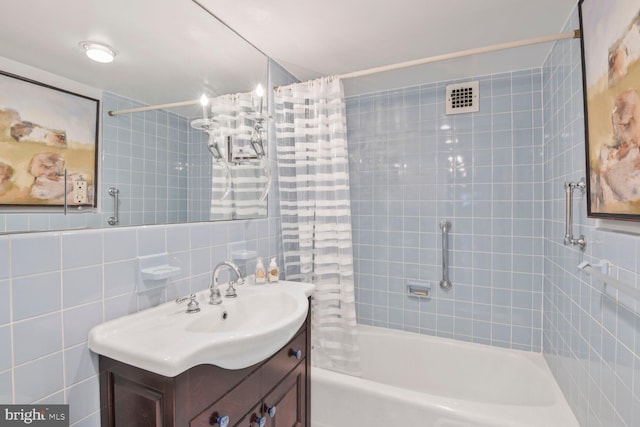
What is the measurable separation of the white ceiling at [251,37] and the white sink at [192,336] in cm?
85

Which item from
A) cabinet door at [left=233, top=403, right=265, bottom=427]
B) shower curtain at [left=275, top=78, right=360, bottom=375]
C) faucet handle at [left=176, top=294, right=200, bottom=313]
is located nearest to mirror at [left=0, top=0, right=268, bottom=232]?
faucet handle at [left=176, top=294, right=200, bottom=313]

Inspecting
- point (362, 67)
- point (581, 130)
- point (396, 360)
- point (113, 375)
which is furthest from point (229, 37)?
point (396, 360)

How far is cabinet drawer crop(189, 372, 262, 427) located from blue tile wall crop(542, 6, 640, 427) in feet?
4.02

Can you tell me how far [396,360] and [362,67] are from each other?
2.14 metres

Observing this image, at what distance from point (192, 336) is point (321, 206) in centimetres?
118

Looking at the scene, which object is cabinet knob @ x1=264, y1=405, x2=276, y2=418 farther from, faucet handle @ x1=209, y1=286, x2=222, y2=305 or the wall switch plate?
the wall switch plate

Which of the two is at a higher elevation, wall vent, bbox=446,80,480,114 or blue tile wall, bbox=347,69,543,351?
wall vent, bbox=446,80,480,114

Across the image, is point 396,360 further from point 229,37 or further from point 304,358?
point 229,37

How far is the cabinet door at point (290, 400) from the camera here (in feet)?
4.02

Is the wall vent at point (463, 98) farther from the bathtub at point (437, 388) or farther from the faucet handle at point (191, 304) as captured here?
the faucet handle at point (191, 304)

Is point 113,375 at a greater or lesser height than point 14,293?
lesser

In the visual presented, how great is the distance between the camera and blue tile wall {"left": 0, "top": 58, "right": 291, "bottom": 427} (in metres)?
0.82

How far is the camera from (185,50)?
4.81 feet

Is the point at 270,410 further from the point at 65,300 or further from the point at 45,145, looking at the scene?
the point at 45,145
